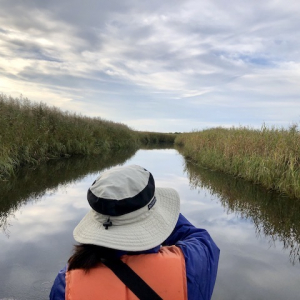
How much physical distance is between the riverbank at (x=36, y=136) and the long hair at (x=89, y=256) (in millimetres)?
6115

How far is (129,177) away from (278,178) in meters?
5.83

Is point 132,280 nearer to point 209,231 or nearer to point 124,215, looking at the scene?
point 124,215

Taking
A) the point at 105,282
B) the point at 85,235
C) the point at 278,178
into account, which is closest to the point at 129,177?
the point at 85,235

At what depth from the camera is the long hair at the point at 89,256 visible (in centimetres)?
103

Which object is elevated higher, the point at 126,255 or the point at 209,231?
the point at 126,255

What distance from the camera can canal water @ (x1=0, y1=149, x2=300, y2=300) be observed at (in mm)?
2486

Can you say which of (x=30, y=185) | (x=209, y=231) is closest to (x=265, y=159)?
(x=209, y=231)

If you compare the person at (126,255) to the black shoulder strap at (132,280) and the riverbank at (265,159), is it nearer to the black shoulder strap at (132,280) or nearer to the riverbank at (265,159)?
the black shoulder strap at (132,280)

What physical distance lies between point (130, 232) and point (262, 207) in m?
4.40

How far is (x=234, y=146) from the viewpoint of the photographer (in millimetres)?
9023

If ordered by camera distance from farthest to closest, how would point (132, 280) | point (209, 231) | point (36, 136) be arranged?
point (36, 136), point (209, 231), point (132, 280)

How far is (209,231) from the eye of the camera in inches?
150

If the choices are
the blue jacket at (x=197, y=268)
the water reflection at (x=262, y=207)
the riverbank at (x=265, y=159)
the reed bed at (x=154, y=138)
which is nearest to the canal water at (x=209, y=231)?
the water reflection at (x=262, y=207)

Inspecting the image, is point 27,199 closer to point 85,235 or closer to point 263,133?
point 85,235
